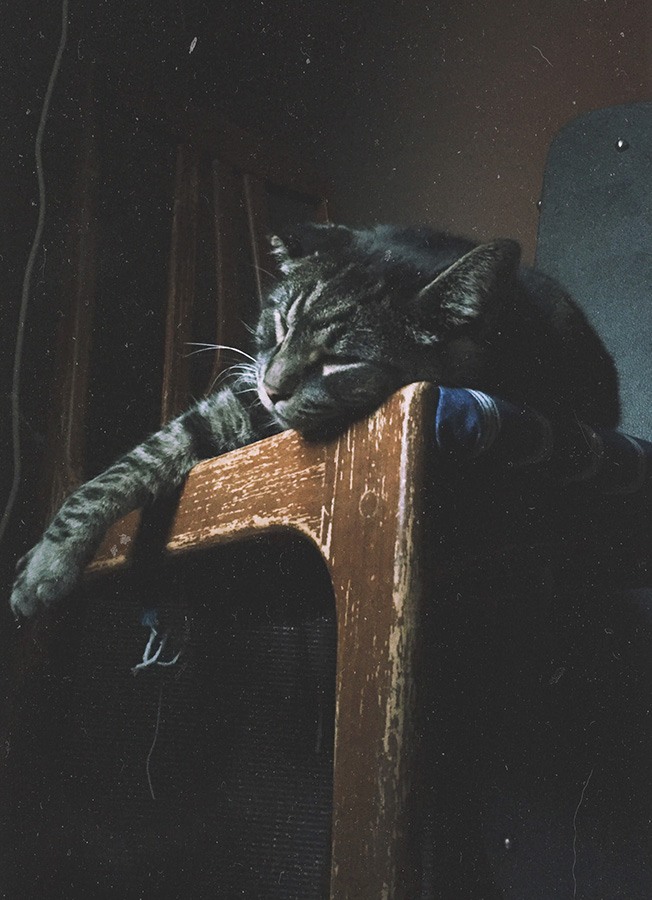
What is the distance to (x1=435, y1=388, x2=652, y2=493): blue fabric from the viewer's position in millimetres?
416

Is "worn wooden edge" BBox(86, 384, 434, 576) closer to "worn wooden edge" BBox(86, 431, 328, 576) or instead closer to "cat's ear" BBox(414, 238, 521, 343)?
"worn wooden edge" BBox(86, 431, 328, 576)

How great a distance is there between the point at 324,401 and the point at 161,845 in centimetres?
55

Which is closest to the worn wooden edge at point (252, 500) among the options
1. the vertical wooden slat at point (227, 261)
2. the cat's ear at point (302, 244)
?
the cat's ear at point (302, 244)

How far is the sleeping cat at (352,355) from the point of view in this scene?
591 millimetres

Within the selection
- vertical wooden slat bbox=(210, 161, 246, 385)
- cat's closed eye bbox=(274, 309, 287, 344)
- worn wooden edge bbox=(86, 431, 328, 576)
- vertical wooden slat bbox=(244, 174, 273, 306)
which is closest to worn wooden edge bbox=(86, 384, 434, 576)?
worn wooden edge bbox=(86, 431, 328, 576)

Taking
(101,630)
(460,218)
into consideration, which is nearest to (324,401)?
(101,630)

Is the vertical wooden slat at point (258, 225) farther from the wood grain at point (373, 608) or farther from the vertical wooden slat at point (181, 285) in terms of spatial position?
the wood grain at point (373, 608)

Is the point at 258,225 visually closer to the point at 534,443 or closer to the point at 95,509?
the point at 95,509

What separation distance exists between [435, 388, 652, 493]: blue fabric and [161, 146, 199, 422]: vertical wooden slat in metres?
0.64

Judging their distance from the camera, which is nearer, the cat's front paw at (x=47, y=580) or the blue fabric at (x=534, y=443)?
the blue fabric at (x=534, y=443)

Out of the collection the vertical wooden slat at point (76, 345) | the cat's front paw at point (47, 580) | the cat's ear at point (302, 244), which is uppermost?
the cat's ear at point (302, 244)

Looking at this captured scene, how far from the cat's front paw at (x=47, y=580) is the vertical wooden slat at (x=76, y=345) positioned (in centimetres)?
22

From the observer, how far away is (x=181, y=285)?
1.07 metres

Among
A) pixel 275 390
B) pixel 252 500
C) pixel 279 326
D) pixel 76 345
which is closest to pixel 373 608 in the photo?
pixel 252 500
